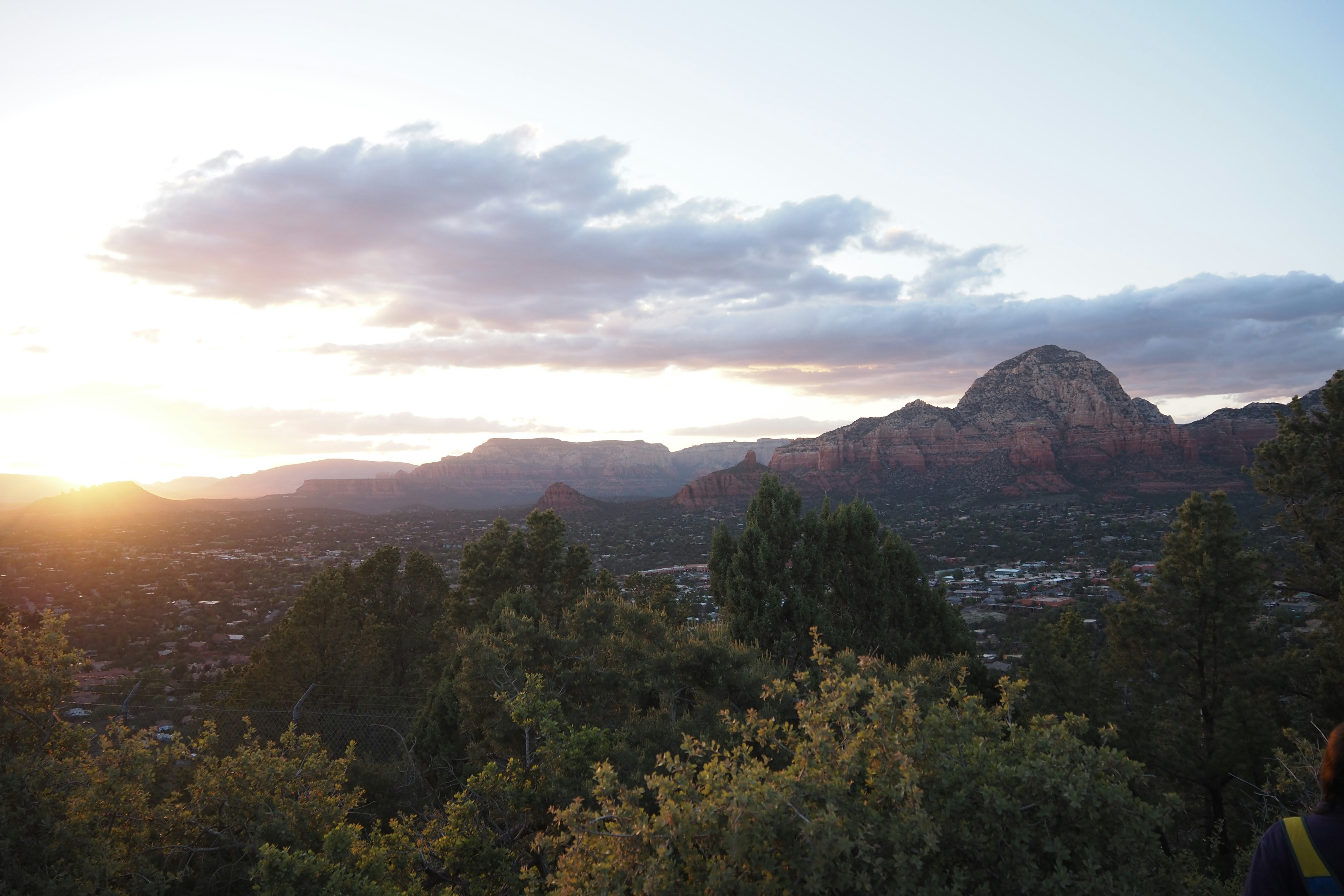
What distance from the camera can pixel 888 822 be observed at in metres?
4.57

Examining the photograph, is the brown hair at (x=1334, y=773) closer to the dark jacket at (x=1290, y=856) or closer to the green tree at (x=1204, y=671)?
the dark jacket at (x=1290, y=856)

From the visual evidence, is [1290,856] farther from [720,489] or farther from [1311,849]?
[720,489]

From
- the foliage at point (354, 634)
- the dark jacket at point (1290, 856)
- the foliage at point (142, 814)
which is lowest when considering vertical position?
the foliage at point (354, 634)

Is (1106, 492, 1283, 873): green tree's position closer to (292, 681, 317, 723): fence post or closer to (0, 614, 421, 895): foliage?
(0, 614, 421, 895): foliage

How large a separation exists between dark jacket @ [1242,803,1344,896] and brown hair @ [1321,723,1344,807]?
55 millimetres

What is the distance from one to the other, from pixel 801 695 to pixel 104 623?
39471mm

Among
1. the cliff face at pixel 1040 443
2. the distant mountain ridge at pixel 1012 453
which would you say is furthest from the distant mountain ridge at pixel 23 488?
the cliff face at pixel 1040 443

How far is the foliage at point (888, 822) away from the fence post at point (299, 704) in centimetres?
975

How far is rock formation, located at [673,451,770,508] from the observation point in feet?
374

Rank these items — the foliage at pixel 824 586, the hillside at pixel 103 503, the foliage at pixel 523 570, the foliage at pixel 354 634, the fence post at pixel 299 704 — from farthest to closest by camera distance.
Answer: the hillside at pixel 103 503, the foliage at pixel 523 570, the foliage at pixel 354 634, the foliage at pixel 824 586, the fence post at pixel 299 704

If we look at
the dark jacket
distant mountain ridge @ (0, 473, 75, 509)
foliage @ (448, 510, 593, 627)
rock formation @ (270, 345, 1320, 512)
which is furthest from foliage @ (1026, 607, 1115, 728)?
distant mountain ridge @ (0, 473, 75, 509)

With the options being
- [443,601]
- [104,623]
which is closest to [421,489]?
[104,623]

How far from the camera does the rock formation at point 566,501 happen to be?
373ft

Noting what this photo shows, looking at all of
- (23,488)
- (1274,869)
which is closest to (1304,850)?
(1274,869)
